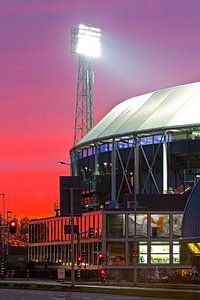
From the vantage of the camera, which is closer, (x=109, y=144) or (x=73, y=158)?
(x=109, y=144)

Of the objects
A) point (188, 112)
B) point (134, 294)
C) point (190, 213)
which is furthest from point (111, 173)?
point (134, 294)

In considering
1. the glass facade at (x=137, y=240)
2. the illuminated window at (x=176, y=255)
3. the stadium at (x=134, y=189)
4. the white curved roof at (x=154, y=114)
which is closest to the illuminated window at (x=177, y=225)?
the glass facade at (x=137, y=240)

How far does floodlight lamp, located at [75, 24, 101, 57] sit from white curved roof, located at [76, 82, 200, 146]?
12.6m

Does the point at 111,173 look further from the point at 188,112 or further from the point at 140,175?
the point at 188,112

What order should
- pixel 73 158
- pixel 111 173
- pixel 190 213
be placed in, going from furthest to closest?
1. pixel 73 158
2. pixel 111 173
3. pixel 190 213

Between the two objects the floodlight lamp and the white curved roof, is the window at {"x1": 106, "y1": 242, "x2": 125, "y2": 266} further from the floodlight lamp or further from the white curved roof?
the floodlight lamp

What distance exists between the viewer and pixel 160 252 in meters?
118

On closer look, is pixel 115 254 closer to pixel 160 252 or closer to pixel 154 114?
pixel 160 252

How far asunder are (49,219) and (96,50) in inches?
1185

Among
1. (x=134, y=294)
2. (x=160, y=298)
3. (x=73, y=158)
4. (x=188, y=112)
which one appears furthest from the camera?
(x=73, y=158)

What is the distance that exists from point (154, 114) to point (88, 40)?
739 inches

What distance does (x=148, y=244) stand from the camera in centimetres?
11719

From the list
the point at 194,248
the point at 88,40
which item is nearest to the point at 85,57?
the point at 88,40

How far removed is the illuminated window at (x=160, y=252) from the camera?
11712 cm
